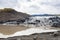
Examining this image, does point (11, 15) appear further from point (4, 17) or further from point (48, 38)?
point (48, 38)

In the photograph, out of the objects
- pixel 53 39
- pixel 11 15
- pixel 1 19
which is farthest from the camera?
pixel 11 15

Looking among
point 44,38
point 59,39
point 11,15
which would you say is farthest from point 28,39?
point 11,15

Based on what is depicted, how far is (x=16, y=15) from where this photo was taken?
21.5 metres

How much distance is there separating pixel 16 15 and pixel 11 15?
118 cm

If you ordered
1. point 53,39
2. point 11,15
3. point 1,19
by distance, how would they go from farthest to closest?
1. point 11,15
2. point 1,19
3. point 53,39

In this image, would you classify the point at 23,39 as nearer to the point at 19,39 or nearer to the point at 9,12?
the point at 19,39

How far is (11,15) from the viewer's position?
2045 cm

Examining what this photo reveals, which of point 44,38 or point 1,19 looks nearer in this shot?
point 44,38

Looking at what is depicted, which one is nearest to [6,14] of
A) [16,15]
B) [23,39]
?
[16,15]

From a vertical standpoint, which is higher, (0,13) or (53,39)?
(0,13)

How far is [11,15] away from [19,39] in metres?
13.8

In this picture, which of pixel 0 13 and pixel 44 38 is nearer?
pixel 44 38

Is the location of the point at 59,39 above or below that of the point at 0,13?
below

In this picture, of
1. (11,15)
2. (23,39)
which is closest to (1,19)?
(11,15)
